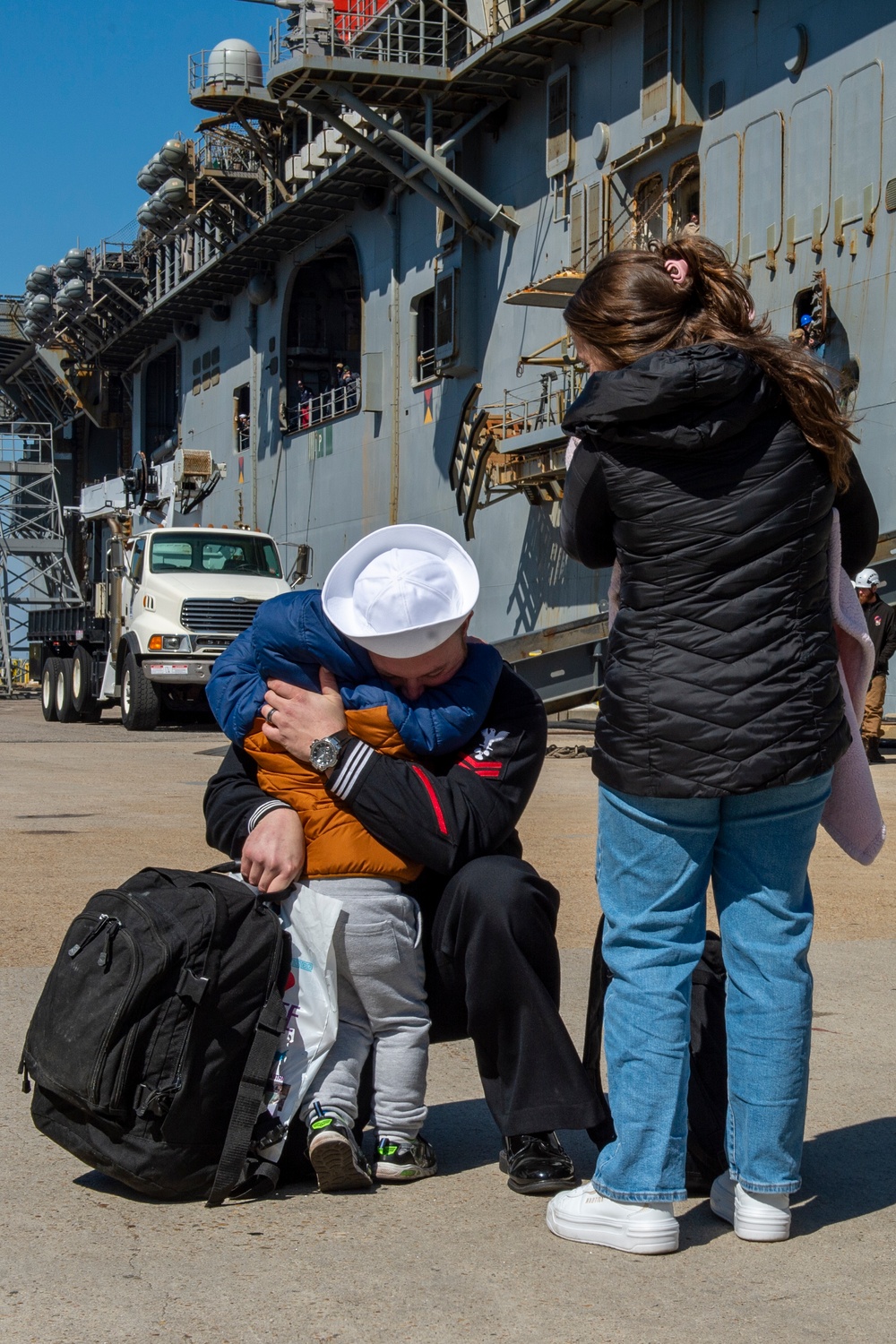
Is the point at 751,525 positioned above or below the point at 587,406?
below

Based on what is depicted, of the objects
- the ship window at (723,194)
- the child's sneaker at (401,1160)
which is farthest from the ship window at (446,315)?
the child's sneaker at (401,1160)

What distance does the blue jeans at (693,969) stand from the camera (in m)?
2.74

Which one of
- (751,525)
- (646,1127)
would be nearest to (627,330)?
(751,525)

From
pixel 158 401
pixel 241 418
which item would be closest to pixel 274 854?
pixel 241 418

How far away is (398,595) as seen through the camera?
3.01 metres

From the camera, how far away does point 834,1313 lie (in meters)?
2.46

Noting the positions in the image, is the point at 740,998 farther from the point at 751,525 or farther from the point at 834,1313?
the point at 751,525

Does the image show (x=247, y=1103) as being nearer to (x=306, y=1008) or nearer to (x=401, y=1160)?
(x=306, y=1008)

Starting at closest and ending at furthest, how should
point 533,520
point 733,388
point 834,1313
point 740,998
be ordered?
point 834,1313 → point 733,388 → point 740,998 → point 533,520

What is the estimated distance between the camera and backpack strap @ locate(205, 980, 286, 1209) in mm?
2922

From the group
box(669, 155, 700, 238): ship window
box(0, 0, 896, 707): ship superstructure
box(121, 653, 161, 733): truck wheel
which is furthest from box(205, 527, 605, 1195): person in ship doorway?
box(669, 155, 700, 238): ship window

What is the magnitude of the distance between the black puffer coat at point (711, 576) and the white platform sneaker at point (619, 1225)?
30.8 inches

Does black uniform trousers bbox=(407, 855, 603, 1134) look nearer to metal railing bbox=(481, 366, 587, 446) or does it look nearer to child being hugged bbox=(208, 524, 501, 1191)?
child being hugged bbox=(208, 524, 501, 1191)

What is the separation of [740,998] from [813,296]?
16.6m
